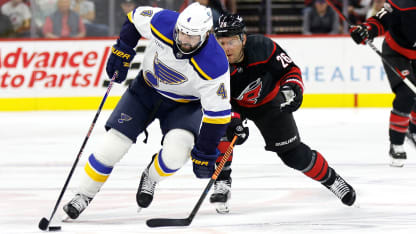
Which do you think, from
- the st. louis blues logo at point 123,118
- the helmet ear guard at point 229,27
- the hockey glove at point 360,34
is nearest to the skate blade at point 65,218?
the st. louis blues logo at point 123,118

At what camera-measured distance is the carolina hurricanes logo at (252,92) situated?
439 cm

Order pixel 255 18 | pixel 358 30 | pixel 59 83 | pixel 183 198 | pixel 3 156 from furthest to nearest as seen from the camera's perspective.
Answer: pixel 255 18 → pixel 59 83 → pixel 3 156 → pixel 358 30 → pixel 183 198

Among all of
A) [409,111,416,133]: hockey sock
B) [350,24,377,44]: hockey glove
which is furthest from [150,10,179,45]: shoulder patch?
[409,111,416,133]: hockey sock

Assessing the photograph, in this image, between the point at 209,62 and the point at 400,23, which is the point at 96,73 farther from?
the point at 209,62

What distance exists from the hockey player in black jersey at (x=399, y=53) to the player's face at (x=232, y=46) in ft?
5.95

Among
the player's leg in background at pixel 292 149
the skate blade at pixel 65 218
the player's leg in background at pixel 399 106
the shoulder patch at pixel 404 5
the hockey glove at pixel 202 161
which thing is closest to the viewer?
the hockey glove at pixel 202 161

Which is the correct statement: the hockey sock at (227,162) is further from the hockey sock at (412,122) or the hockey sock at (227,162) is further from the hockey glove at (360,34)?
the hockey sock at (412,122)

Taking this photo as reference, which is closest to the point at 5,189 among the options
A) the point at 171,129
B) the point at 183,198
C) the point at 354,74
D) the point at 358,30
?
the point at 183,198

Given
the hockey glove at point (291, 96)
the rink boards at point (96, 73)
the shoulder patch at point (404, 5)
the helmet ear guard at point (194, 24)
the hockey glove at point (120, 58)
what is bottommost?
the rink boards at point (96, 73)

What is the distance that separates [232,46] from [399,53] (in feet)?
7.41

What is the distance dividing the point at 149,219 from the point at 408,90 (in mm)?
2570

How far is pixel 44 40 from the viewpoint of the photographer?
9359 mm

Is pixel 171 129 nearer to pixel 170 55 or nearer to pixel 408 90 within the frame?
pixel 170 55

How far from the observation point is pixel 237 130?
4336 mm
